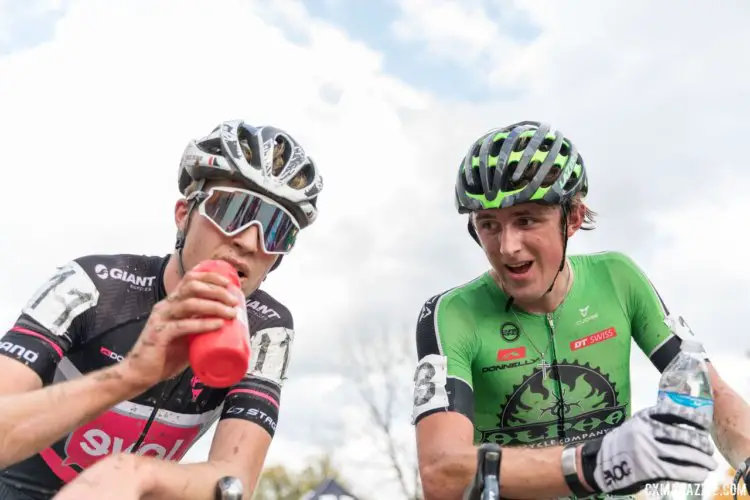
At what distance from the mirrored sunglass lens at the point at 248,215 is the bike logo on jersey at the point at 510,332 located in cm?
150

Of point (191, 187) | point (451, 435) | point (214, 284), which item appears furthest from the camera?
point (191, 187)

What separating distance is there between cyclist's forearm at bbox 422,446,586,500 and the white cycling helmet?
1.57 m

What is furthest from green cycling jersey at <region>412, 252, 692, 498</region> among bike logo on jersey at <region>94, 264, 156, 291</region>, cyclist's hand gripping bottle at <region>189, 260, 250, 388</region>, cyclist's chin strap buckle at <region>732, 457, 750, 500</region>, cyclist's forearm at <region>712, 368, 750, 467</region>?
cyclist's hand gripping bottle at <region>189, 260, 250, 388</region>

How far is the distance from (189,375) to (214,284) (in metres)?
1.40

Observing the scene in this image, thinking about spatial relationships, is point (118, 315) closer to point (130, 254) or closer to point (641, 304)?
point (130, 254)

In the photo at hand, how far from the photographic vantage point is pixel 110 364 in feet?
14.1

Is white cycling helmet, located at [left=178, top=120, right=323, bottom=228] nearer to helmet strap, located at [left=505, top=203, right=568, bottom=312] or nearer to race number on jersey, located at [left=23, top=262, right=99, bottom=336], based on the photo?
race number on jersey, located at [left=23, top=262, right=99, bottom=336]

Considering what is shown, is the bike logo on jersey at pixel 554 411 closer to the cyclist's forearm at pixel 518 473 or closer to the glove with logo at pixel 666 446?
the cyclist's forearm at pixel 518 473

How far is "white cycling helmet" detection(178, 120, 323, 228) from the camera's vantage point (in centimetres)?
445

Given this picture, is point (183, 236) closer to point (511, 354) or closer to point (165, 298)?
point (165, 298)

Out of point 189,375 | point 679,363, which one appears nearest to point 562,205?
point 679,363

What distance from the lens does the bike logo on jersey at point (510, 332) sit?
16.4ft

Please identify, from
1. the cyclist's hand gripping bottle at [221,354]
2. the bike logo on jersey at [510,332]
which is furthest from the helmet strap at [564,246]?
the cyclist's hand gripping bottle at [221,354]

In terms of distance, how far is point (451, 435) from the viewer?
4.32m
